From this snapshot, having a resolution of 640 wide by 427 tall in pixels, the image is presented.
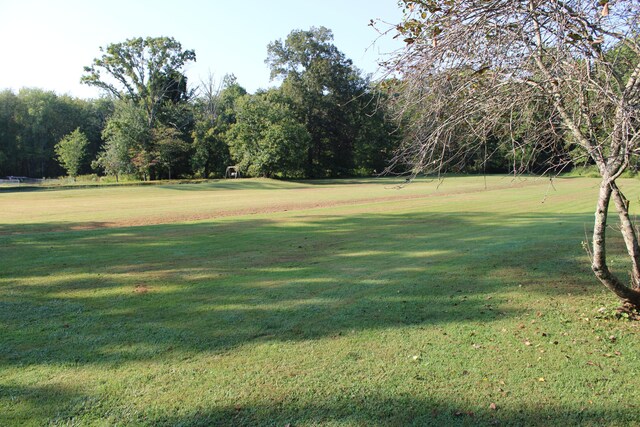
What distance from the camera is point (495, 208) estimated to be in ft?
66.8

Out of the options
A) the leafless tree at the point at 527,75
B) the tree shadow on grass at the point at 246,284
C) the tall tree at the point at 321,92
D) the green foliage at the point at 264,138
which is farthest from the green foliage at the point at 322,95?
the leafless tree at the point at 527,75

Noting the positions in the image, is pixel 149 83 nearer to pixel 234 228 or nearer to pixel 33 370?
pixel 234 228

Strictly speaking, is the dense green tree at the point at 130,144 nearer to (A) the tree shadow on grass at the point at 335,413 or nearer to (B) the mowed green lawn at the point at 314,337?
(B) the mowed green lawn at the point at 314,337

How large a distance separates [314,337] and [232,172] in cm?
5896

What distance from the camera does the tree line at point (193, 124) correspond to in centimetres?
5734

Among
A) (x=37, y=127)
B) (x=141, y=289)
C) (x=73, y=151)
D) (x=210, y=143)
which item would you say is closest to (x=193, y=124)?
(x=210, y=143)

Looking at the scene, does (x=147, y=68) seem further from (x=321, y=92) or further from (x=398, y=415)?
(x=398, y=415)

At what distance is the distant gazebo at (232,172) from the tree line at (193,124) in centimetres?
80

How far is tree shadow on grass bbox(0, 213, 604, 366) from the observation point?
550 cm

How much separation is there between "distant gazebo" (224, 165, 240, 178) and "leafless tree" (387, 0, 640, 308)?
56.0 metres

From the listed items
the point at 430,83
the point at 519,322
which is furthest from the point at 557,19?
the point at 519,322

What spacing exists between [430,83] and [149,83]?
62.5 m

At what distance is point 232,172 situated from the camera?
62.8 metres

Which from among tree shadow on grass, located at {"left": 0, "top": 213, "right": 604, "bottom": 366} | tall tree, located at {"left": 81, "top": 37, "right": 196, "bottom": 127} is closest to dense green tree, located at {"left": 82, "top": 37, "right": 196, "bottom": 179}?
tall tree, located at {"left": 81, "top": 37, "right": 196, "bottom": 127}
